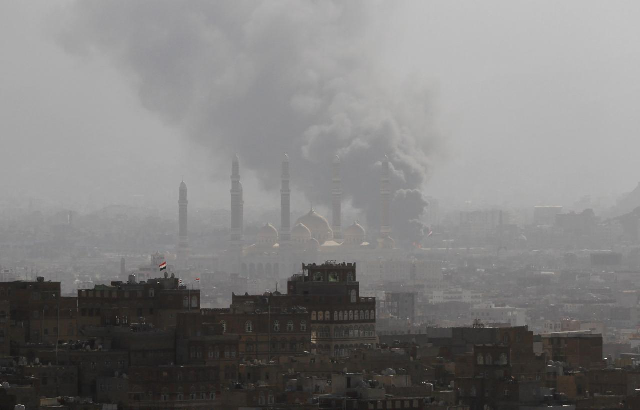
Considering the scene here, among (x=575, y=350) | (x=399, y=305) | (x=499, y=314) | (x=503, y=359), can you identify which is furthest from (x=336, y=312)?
(x=499, y=314)

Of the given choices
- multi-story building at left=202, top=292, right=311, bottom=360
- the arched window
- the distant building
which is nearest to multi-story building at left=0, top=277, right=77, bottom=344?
the distant building

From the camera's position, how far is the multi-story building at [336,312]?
77438 millimetres

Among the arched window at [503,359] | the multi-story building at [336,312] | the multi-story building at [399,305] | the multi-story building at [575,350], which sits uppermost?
the multi-story building at [399,305]

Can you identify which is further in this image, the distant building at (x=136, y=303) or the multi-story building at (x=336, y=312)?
the multi-story building at (x=336, y=312)

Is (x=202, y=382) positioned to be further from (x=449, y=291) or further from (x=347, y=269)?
(x=449, y=291)

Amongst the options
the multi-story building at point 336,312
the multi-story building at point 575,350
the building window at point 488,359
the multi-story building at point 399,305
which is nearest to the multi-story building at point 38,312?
the multi-story building at point 336,312

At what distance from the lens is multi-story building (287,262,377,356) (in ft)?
254

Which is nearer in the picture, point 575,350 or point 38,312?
point 38,312

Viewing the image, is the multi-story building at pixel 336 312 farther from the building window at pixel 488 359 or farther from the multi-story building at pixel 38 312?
the building window at pixel 488 359

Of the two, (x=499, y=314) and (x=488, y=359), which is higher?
(x=499, y=314)

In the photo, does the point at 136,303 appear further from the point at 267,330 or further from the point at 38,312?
the point at 38,312

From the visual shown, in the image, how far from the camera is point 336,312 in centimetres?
7831

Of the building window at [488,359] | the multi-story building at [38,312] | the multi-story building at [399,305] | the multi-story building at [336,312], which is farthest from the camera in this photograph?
the multi-story building at [399,305]

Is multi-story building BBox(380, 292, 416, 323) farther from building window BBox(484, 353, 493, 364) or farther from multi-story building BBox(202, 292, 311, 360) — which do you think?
building window BBox(484, 353, 493, 364)
